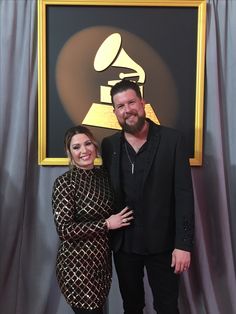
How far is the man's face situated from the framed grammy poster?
0.49 metres

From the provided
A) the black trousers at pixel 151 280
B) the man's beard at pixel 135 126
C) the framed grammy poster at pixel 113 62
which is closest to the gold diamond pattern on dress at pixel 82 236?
the black trousers at pixel 151 280

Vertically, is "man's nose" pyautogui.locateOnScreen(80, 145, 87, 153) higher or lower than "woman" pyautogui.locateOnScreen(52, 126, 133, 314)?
higher

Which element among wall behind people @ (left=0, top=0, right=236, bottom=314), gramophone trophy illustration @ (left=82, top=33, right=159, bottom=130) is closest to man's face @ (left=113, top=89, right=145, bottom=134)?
gramophone trophy illustration @ (left=82, top=33, right=159, bottom=130)

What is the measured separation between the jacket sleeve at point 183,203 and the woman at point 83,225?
195 mm

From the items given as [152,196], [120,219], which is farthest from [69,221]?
[152,196]

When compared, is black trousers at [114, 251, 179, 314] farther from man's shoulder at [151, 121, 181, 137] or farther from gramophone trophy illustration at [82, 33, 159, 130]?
gramophone trophy illustration at [82, 33, 159, 130]

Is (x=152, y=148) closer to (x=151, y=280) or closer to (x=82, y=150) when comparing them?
(x=82, y=150)

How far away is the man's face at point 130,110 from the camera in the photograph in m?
1.44

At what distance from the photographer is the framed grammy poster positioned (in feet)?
6.27

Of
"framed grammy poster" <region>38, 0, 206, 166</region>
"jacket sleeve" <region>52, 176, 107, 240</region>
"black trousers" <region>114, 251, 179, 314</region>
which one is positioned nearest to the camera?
"jacket sleeve" <region>52, 176, 107, 240</region>

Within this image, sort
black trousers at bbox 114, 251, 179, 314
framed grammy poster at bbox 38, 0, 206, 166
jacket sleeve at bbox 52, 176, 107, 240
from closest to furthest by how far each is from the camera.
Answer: jacket sleeve at bbox 52, 176, 107, 240
black trousers at bbox 114, 251, 179, 314
framed grammy poster at bbox 38, 0, 206, 166

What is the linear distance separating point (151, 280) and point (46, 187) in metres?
0.76

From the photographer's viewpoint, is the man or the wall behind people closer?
the man

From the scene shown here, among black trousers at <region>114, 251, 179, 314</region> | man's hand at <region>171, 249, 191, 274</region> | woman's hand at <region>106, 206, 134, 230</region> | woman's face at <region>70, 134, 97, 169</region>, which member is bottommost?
black trousers at <region>114, 251, 179, 314</region>
